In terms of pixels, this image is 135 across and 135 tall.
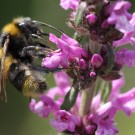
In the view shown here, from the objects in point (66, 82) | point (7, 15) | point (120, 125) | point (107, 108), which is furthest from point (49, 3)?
point (107, 108)

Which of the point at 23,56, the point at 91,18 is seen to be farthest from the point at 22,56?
the point at 91,18

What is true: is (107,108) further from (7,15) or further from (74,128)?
(7,15)

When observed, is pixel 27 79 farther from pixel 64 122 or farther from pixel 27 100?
pixel 27 100

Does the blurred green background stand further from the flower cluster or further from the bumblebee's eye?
the bumblebee's eye

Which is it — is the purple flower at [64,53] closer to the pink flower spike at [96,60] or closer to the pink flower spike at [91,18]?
the pink flower spike at [96,60]

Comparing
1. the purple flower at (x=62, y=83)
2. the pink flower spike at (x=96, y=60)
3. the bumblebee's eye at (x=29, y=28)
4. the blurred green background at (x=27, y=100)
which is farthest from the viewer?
the blurred green background at (x=27, y=100)

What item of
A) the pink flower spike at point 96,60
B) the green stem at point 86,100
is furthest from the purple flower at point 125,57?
the green stem at point 86,100

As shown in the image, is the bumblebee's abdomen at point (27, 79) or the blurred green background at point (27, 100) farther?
the blurred green background at point (27, 100)
